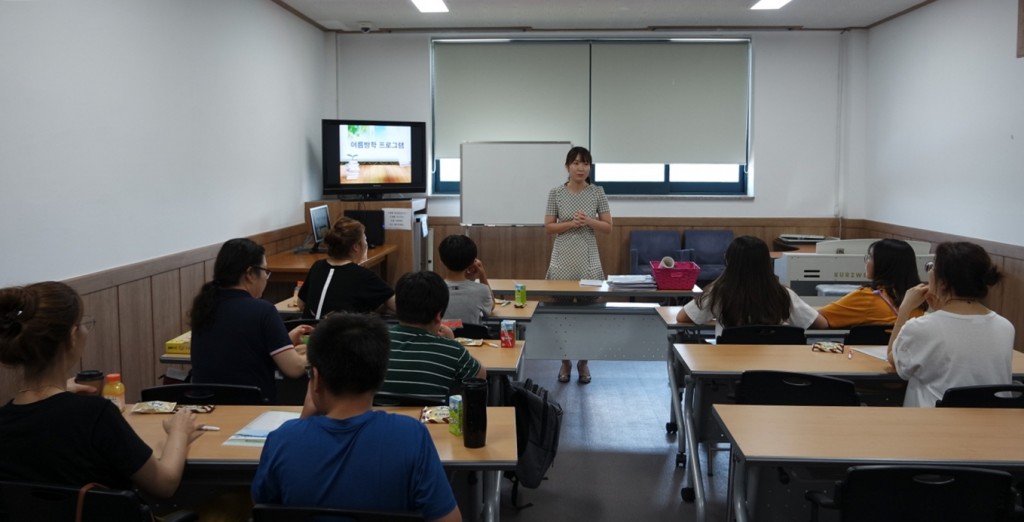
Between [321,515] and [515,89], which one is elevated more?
[515,89]

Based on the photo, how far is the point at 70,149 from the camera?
14.1 ft

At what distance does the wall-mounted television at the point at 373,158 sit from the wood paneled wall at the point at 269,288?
0.59 metres

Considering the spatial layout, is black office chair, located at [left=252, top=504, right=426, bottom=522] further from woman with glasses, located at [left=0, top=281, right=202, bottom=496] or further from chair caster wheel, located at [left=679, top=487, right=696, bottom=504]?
chair caster wheel, located at [left=679, top=487, right=696, bottom=504]

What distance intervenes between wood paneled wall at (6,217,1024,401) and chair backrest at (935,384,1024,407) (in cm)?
330

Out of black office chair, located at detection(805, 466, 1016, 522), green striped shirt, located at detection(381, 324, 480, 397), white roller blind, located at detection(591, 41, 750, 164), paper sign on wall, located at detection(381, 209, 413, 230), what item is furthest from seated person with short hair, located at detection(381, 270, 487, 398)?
white roller blind, located at detection(591, 41, 750, 164)

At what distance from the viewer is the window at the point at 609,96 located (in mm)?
8789

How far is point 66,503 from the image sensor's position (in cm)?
202

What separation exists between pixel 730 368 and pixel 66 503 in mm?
2413

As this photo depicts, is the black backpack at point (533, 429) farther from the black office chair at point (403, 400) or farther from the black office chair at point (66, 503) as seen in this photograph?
the black office chair at point (66, 503)

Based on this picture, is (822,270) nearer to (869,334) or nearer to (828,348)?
(869,334)

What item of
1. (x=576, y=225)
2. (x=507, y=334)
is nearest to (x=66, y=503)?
(x=507, y=334)

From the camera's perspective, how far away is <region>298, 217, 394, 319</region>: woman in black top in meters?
4.20

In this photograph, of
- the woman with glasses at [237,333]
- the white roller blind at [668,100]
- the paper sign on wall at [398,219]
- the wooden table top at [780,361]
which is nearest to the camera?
the woman with glasses at [237,333]

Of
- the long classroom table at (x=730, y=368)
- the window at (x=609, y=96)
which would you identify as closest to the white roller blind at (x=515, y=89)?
the window at (x=609, y=96)
